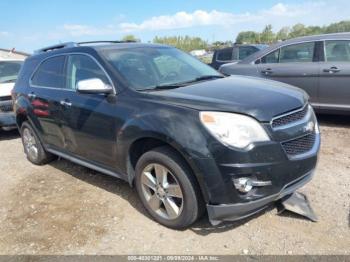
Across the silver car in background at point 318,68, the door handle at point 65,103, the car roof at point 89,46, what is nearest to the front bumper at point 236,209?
Result: the door handle at point 65,103

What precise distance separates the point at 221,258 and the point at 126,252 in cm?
84

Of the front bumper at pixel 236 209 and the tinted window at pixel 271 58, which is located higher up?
the tinted window at pixel 271 58

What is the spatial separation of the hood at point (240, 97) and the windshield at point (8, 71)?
597cm

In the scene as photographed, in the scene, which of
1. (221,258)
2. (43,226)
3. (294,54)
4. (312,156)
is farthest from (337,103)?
(43,226)

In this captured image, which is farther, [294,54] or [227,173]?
[294,54]

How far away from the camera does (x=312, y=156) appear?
3393 millimetres

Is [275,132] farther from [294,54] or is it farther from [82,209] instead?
[294,54]

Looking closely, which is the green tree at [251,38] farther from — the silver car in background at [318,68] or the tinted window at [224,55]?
the silver car in background at [318,68]

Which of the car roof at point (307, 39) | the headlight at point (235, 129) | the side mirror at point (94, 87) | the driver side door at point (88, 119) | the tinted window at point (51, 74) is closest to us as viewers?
the headlight at point (235, 129)

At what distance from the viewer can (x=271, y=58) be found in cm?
733

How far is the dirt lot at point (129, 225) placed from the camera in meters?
3.29

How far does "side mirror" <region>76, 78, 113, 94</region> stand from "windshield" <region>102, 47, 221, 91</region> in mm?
240

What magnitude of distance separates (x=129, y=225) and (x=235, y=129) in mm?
1529

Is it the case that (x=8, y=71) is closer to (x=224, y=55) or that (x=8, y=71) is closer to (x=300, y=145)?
(x=224, y=55)
